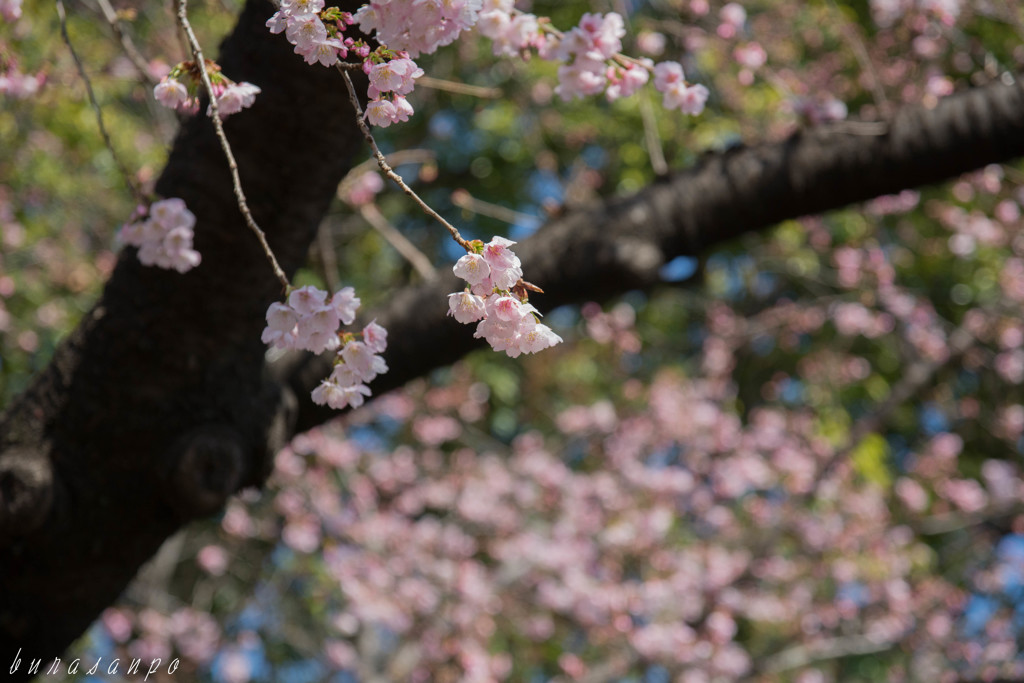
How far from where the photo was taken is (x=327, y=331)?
3.38 ft

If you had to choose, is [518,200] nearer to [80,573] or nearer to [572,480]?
[572,480]

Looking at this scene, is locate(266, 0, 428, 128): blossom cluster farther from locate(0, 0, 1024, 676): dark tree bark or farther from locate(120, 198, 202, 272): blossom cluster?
locate(120, 198, 202, 272): blossom cluster

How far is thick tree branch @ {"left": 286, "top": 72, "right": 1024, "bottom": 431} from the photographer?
178cm

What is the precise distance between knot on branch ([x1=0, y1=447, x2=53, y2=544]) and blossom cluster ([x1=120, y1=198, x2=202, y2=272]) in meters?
0.43

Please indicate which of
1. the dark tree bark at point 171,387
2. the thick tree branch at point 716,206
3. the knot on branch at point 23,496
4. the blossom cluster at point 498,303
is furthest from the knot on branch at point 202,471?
the blossom cluster at point 498,303

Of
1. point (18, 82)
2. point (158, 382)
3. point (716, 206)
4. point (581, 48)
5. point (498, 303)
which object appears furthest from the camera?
point (18, 82)

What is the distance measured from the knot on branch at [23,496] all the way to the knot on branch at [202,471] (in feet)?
0.65

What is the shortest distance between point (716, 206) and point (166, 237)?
1170mm

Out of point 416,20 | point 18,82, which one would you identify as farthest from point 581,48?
point 18,82

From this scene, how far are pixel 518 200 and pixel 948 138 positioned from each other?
4.39 m

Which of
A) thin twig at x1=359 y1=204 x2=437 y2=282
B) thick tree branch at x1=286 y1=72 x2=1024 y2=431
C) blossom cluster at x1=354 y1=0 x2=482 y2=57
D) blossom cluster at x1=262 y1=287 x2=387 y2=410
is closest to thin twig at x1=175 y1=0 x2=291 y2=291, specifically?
blossom cluster at x1=262 y1=287 x2=387 y2=410

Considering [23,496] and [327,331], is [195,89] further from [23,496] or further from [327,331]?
[23,496]

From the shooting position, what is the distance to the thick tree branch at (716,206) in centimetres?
178

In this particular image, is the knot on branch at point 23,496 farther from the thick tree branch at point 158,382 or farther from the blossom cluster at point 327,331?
the blossom cluster at point 327,331
